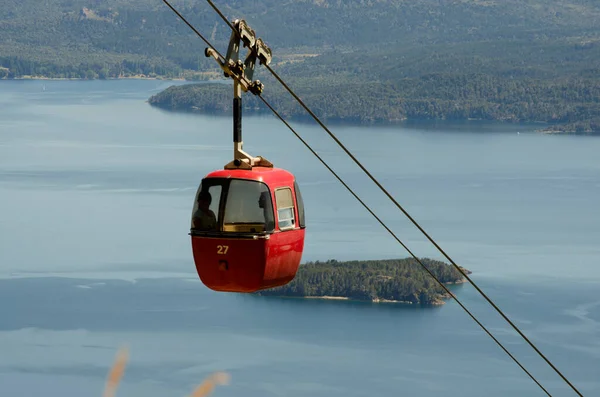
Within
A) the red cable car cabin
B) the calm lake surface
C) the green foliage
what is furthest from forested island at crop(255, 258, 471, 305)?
the green foliage

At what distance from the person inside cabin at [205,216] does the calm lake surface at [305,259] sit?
4474 centimetres

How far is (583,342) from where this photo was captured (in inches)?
2584

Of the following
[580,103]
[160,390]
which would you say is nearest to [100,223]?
[160,390]

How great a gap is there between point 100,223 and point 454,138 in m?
77.1

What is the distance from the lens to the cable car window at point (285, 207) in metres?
8.02

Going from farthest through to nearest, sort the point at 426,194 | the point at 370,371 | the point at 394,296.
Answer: the point at 426,194 < the point at 394,296 < the point at 370,371

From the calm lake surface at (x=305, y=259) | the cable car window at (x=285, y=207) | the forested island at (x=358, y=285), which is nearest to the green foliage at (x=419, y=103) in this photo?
the calm lake surface at (x=305, y=259)

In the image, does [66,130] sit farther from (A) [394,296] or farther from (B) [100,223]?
(A) [394,296]

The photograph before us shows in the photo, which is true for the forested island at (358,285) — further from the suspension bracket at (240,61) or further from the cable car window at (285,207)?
the suspension bracket at (240,61)

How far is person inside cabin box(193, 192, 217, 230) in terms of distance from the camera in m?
7.84

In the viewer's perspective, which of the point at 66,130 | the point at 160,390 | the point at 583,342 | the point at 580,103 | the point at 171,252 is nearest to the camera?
the point at 160,390

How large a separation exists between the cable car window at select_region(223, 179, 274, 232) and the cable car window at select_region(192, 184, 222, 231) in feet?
0.24

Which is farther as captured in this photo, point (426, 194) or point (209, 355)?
point (426, 194)

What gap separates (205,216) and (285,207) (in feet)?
1.82
